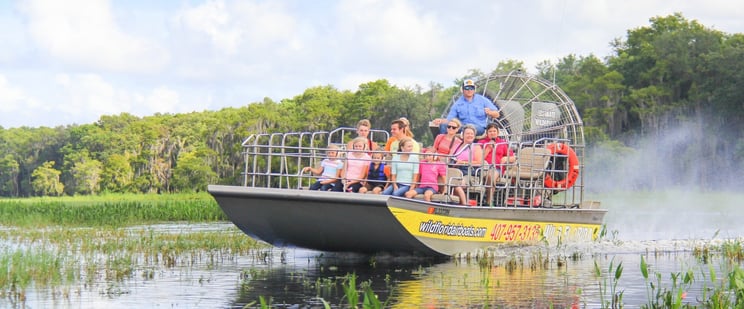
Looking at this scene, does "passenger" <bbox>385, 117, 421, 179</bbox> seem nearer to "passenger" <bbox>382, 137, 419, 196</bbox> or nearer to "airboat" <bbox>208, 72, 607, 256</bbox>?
"passenger" <bbox>382, 137, 419, 196</bbox>

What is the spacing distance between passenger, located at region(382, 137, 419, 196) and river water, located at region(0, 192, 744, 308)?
43.9 inches

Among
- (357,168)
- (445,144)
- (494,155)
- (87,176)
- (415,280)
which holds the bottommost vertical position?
(415,280)

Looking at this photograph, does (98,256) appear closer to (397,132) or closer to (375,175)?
(375,175)

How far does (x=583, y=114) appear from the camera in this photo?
7131cm

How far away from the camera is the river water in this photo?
14.2 m

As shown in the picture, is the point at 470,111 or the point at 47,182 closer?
the point at 470,111

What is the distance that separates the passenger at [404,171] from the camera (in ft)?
58.6

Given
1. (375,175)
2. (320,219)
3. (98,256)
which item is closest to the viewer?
(320,219)

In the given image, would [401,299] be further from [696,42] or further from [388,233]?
[696,42]

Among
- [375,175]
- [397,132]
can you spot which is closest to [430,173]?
[397,132]

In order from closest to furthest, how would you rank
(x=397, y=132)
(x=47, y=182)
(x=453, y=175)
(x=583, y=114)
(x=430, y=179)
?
(x=430, y=179) < (x=453, y=175) < (x=397, y=132) < (x=583, y=114) < (x=47, y=182)

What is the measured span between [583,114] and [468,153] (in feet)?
176

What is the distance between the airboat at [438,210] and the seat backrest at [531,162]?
16 mm

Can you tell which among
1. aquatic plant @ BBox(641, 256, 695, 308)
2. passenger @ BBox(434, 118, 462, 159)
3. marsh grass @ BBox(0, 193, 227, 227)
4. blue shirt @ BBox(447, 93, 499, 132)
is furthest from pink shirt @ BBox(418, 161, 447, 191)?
marsh grass @ BBox(0, 193, 227, 227)
